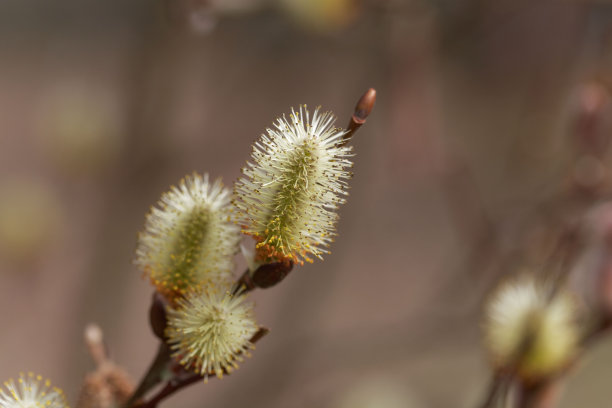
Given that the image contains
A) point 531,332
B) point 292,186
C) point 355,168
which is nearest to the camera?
point 292,186

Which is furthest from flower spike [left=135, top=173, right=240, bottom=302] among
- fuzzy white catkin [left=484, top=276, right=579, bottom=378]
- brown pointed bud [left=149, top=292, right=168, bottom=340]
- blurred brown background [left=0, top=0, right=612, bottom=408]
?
blurred brown background [left=0, top=0, right=612, bottom=408]

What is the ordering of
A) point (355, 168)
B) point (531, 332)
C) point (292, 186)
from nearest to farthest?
point (292, 186)
point (531, 332)
point (355, 168)

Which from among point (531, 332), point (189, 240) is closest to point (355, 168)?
point (531, 332)

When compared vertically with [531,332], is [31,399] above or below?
below

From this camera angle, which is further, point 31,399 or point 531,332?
point 531,332

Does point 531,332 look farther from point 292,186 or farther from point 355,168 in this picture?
point 355,168
